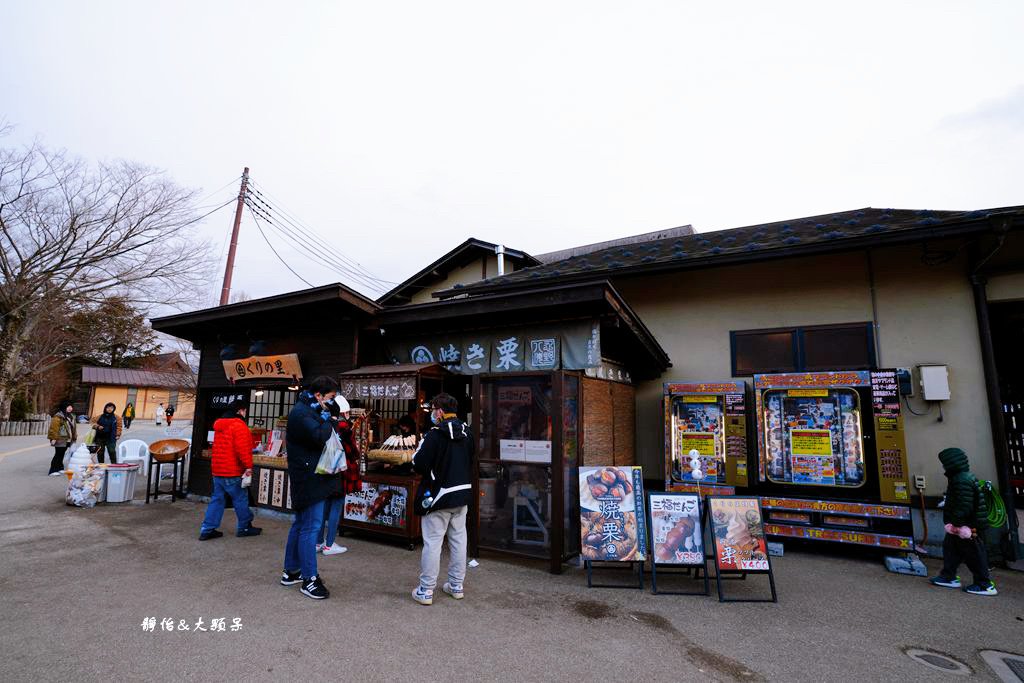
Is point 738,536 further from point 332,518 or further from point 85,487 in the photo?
point 85,487

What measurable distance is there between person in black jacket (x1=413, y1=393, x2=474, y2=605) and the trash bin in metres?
7.95

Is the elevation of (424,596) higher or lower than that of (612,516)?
lower

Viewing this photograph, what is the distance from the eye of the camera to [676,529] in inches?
204

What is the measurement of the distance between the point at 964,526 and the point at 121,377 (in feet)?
149

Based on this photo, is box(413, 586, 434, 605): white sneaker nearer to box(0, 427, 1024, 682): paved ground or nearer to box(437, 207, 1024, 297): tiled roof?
box(0, 427, 1024, 682): paved ground

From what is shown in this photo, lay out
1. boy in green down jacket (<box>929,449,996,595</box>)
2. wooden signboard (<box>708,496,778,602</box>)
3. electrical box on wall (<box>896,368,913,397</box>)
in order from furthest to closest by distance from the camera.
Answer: electrical box on wall (<box>896,368,913,397</box>) → boy in green down jacket (<box>929,449,996,595</box>) → wooden signboard (<box>708,496,778,602</box>)

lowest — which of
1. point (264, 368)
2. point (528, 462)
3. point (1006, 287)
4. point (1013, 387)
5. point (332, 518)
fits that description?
point (332, 518)

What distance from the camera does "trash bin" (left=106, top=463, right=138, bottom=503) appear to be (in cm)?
898

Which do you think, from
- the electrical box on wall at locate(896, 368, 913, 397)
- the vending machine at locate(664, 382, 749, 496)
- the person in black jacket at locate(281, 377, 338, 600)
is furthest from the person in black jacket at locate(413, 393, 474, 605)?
the electrical box on wall at locate(896, 368, 913, 397)

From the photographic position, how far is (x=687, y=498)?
5.27m

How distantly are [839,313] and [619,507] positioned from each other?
16.3 ft

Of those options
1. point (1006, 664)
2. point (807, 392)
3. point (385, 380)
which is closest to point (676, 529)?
point (1006, 664)

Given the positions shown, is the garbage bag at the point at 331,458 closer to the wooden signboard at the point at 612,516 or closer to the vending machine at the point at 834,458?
the wooden signboard at the point at 612,516

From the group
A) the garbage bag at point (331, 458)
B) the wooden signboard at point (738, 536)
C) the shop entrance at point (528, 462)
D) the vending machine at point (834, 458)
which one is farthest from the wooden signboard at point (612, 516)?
the garbage bag at point (331, 458)
